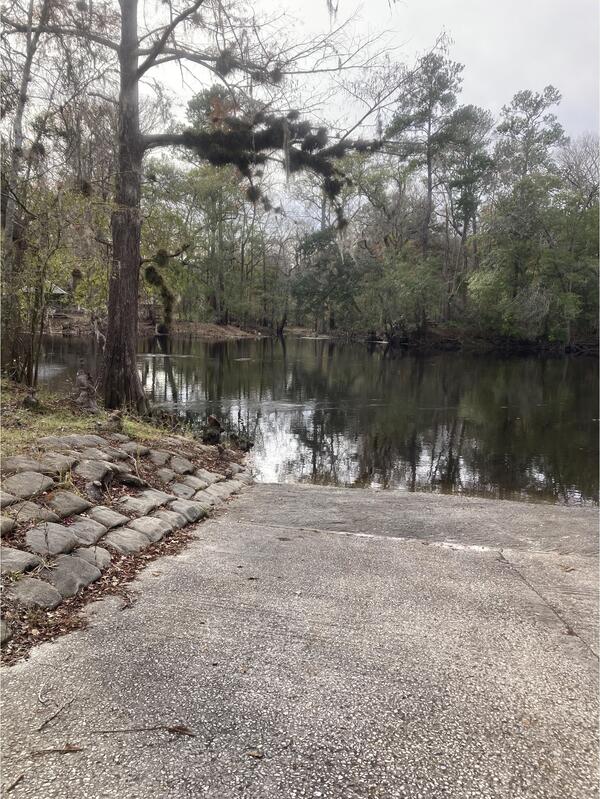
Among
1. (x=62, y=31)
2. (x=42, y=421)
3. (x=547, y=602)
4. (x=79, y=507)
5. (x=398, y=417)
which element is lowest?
(x=547, y=602)

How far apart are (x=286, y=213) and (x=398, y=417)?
6.39 m

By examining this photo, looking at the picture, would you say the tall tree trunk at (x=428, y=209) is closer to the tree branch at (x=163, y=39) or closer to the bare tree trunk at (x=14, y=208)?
the tree branch at (x=163, y=39)

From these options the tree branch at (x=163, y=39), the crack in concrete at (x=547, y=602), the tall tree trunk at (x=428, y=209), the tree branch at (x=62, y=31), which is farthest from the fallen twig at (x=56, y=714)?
the tall tree trunk at (x=428, y=209)

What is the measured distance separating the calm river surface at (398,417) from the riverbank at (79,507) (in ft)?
9.43

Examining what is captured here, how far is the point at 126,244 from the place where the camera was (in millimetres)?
8719

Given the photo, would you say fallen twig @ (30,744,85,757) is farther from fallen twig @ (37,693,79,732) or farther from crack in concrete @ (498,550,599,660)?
crack in concrete @ (498,550,599,660)

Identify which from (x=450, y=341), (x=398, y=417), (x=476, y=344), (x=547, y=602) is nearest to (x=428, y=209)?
(x=450, y=341)

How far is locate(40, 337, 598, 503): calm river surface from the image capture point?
9047mm

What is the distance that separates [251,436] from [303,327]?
192ft

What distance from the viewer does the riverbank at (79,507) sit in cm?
281

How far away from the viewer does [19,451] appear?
Answer: 449cm

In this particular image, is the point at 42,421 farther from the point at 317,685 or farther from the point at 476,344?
the point at 476,344

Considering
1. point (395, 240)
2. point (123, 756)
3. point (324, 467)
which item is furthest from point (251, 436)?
point (395, 240)

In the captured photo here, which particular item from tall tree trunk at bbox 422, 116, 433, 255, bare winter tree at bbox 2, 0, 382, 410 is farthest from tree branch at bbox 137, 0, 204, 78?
tall tree trunk at bbox 422, 116, 433, 255
